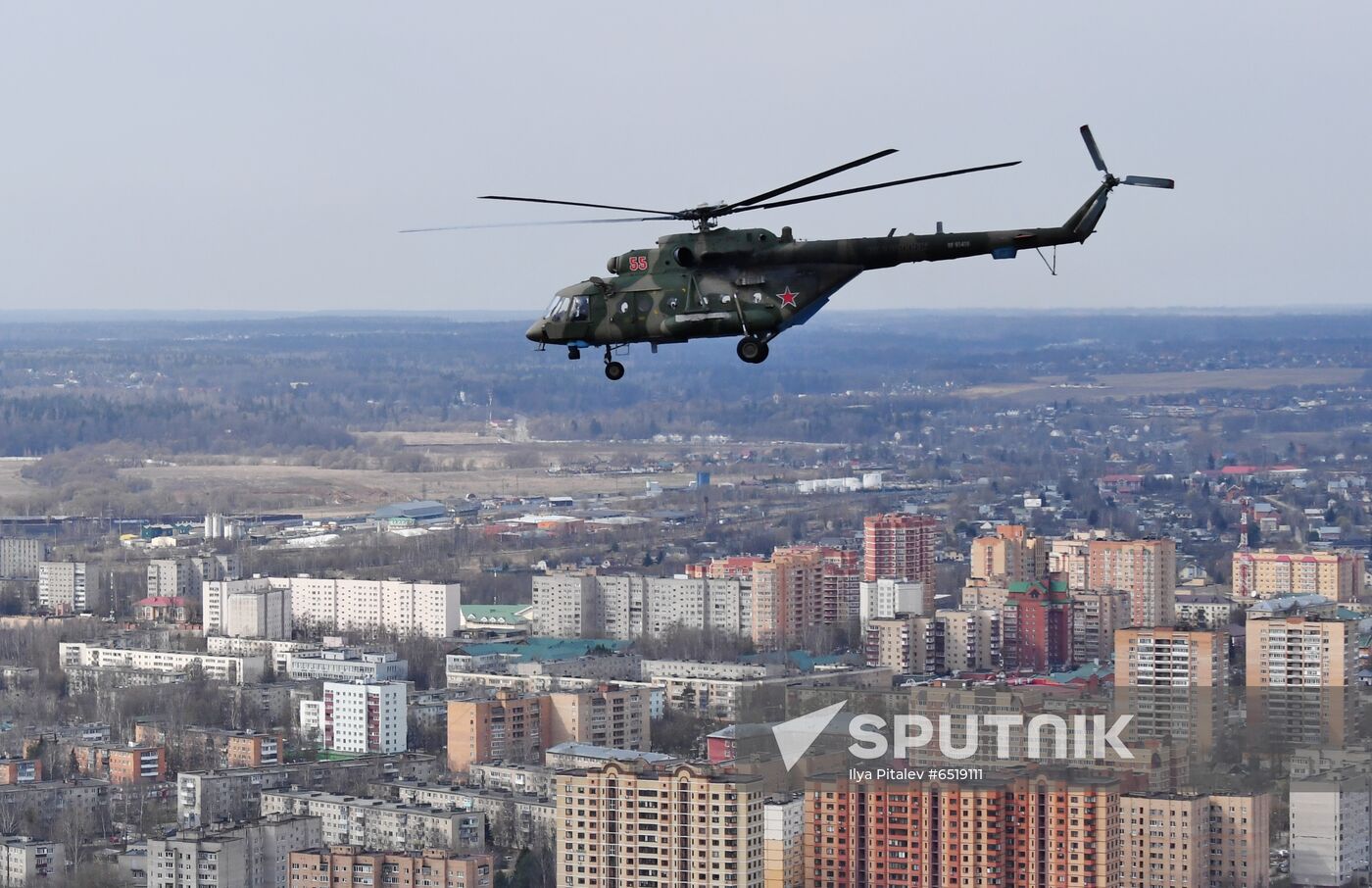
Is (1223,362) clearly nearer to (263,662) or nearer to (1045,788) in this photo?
(263,662)

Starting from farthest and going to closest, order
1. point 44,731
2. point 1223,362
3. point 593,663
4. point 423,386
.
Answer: point 423,386 < point 1223,362 < point 593,663 < point 44,731

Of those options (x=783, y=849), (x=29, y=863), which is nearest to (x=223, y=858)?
(x=29, y=863)

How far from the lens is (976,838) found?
18422mm

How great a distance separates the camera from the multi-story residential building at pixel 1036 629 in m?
34.1

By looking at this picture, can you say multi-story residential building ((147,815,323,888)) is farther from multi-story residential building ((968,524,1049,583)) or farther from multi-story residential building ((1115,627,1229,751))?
multi-story residential building ((968,524,1049,583))

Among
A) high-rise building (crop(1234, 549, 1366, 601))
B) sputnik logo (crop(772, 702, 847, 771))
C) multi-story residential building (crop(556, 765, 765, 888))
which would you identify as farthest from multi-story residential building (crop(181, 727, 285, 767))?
high-rise building (crop(1234, 549, 1366, 601))

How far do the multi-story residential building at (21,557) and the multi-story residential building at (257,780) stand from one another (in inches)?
741

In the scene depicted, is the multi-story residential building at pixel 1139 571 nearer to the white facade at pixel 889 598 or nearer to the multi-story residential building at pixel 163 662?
the white facade at pixel 889 598

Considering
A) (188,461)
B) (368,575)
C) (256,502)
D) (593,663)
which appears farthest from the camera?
(188,461)

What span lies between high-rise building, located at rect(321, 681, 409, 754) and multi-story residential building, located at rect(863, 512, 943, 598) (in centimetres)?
1065

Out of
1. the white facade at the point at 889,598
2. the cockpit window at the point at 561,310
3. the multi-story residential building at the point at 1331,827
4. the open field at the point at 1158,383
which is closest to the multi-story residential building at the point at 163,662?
the white facade at the point at 889,598

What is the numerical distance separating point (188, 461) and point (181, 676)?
1225 inches

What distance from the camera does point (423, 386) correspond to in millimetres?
77000

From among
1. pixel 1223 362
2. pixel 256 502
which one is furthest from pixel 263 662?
pixel 1223 362
